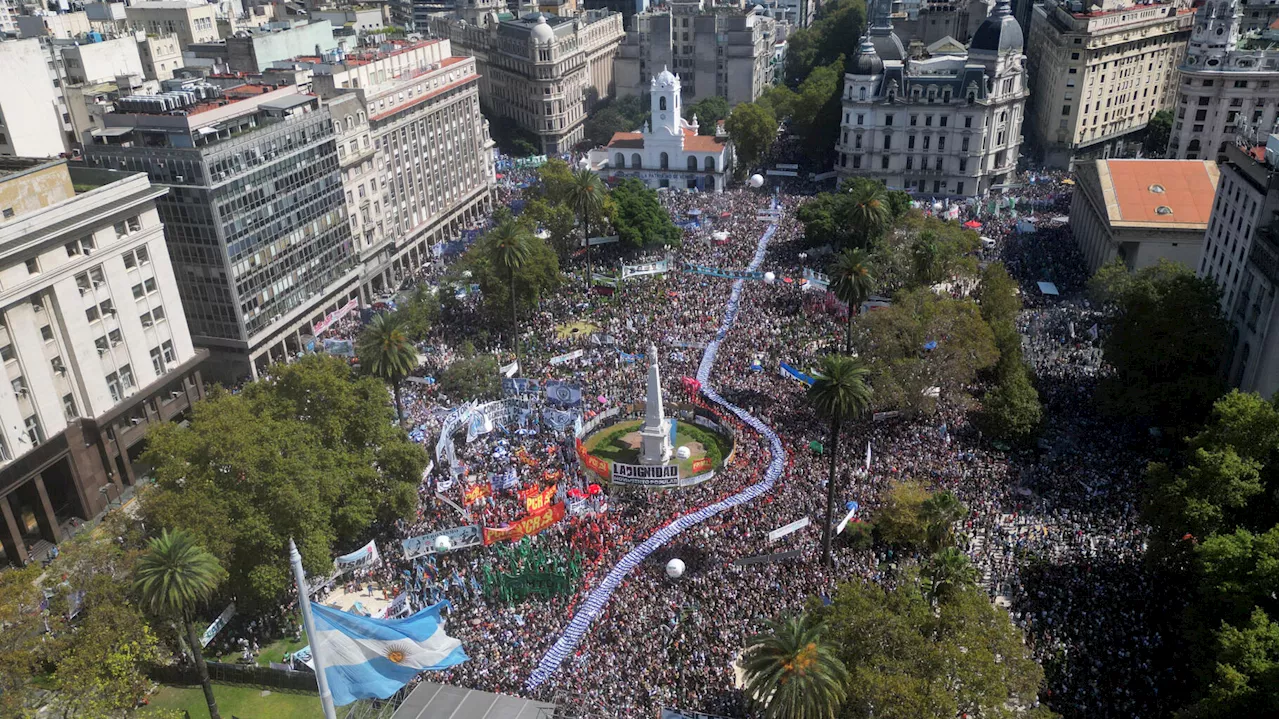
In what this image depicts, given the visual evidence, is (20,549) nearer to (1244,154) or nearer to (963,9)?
(1244,154)

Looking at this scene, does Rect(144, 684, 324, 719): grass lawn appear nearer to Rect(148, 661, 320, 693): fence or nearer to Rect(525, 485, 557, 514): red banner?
Rect(148, 661, 320, 693): fence

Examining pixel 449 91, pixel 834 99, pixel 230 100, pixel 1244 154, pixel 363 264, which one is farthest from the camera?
pixel 834 99

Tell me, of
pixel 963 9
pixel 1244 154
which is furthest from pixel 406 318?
pixel 963 9

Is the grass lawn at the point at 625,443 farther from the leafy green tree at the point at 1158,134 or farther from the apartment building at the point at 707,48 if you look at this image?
the apartment building at the point at 707,48

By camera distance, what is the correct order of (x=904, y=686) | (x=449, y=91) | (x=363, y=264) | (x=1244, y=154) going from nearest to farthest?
1. (x=904, y=686)
2. (x=1244, y=154)
3. (x=363, y=264)
4. (x=449, y=91)

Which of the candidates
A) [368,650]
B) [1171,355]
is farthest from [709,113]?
[368,650]

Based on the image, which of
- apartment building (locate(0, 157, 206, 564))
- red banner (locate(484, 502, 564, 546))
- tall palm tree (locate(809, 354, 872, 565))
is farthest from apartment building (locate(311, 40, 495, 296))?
tall palm tree (locate(809, 354, 872, 565))

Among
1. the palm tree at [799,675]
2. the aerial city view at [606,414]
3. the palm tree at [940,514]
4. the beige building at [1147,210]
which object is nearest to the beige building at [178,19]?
the aerial city view at [606,414]

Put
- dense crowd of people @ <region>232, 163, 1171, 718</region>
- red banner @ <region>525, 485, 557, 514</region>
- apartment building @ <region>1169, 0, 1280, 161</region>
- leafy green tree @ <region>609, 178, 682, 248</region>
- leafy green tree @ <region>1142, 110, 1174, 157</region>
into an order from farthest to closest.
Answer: leafy green tree @ <region>1142, 110, 1174, 157</region> → apartment building @ <region>1169, 0, 1280, 161</region> → leafy green tree @ <region>609, 178, 682, 248</region> → red banner @ <region>525, 485, 557, 514</region> → dense crowd of people @ <region>232, 163, 1171, 718</region>

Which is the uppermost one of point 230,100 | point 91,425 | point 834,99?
point 230,100
